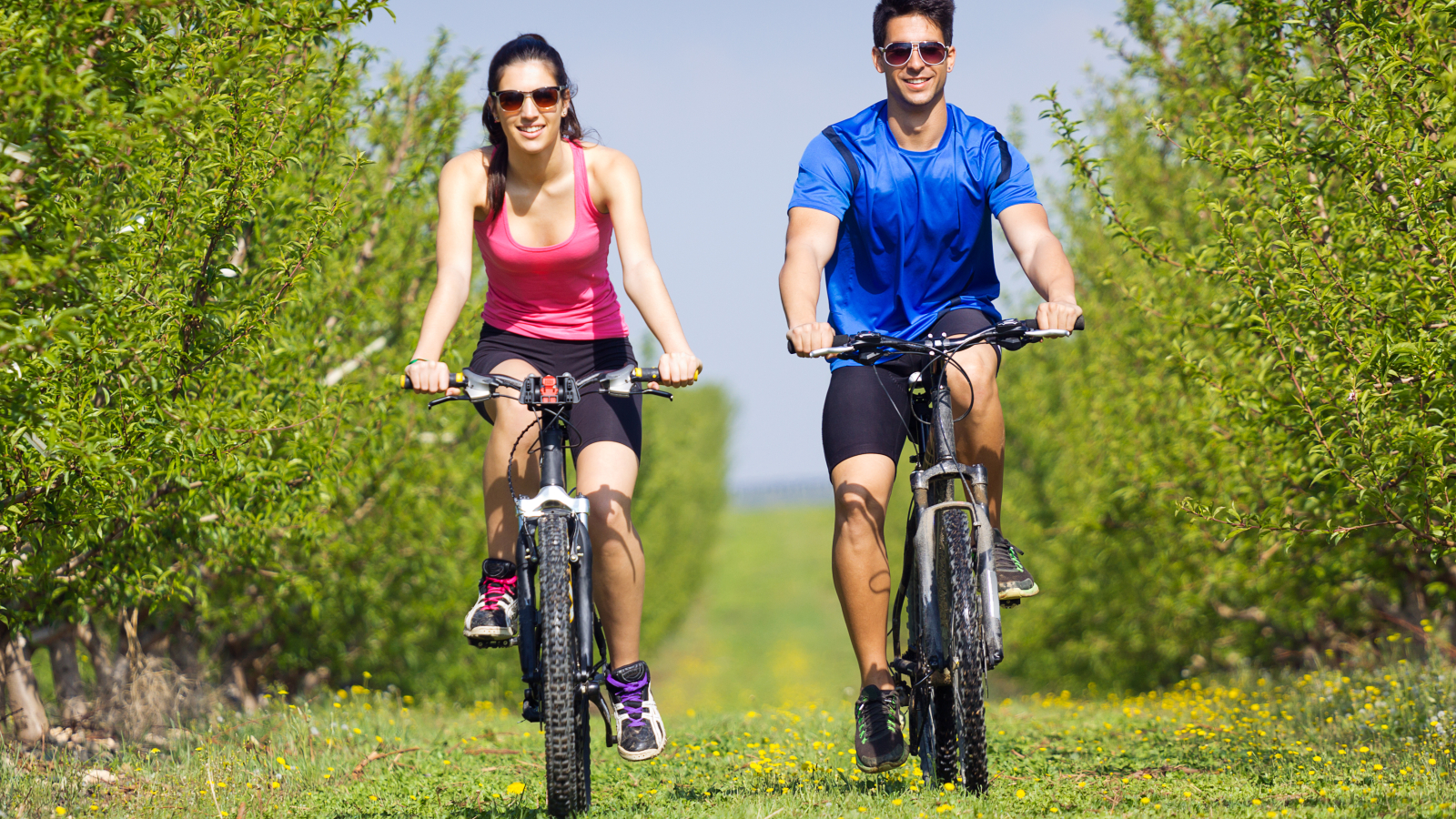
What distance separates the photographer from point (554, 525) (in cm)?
398

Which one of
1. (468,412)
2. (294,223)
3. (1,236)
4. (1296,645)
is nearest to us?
(1,236)

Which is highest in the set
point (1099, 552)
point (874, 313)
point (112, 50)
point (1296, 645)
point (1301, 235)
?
point (112, 50)

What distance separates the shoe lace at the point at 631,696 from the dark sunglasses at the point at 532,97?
6.54 feet

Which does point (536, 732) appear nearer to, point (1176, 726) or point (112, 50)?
point (1176, 726)

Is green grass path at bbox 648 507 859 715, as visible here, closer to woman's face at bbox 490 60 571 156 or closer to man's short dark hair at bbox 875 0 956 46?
man's short dark hair at bbox 875 0 956 46

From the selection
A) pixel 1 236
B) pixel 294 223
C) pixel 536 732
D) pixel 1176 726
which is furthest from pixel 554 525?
pixel 1176 726

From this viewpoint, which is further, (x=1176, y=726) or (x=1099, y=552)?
(x=1099, y=552)

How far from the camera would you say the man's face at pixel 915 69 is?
4.55 m

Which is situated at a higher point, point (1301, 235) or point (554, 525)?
point (1301, 235)

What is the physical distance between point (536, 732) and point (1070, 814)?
3622 millimetres

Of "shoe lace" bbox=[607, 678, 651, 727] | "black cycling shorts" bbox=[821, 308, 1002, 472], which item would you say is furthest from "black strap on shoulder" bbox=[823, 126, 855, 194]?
"shoe lace" bbox=[607, 678, 651, 727]

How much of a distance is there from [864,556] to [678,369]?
3.45 ft

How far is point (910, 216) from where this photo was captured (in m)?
4.59

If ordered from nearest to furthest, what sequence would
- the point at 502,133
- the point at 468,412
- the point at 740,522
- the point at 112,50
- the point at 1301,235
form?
the point at 112,50
the point at 502,133
the point at 1301,235
the point at 468,412
the point at 740,522
